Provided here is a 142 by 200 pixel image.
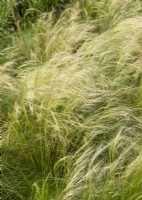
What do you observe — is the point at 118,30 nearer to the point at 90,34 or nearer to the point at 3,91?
the point at 90,34

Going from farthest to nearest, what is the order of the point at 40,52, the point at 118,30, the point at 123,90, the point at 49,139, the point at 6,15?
the point at 6,15 < the point at 40,52 < the point at 118,30 < the point at 123,90 < the point at 49,139

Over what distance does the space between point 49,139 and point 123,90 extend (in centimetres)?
51

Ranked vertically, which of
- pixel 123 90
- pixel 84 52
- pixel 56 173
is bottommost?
pixel 56 173

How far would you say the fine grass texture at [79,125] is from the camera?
1.70 m

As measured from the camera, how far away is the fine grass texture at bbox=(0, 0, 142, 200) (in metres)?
1.70

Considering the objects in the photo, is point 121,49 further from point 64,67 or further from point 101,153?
point 101,153

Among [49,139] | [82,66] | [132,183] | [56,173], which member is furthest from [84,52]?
[132,183]

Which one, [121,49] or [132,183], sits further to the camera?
[121,49]

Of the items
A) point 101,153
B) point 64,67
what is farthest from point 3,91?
point 101,153

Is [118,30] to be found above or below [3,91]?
above

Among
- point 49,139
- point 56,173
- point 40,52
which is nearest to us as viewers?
point 56,173

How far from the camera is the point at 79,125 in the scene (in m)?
1.98

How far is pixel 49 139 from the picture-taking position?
6.52 feet

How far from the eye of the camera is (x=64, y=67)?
228cm
